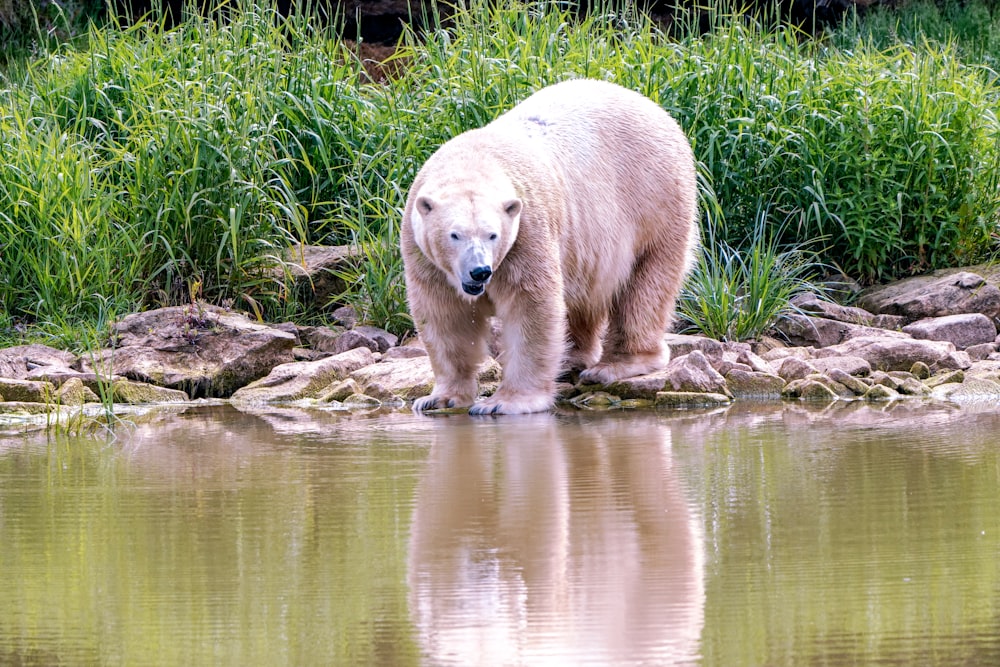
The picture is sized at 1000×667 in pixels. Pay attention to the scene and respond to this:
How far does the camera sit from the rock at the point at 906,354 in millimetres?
6031

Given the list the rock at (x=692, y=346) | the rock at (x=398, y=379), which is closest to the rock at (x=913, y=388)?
the rock at (x=692, y=346)

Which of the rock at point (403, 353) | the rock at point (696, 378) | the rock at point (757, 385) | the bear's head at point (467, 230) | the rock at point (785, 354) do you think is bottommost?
the rock at point (403, 353)

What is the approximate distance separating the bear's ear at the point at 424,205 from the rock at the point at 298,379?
1.25m

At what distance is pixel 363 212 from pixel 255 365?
1.40 metres

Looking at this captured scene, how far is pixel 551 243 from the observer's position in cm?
560

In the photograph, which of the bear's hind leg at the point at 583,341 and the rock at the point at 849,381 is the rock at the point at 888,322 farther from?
the bear's hind leg at the point at 583,341

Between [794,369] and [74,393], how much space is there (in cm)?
313

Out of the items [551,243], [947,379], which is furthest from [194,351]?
[947,379]

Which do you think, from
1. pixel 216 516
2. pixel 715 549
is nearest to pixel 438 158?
pixel 216 516

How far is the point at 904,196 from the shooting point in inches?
303

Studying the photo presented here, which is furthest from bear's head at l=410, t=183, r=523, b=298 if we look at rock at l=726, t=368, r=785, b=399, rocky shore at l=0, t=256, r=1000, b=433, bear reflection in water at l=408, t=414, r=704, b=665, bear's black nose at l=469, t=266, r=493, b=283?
rock at l=726, t=368, r=785, b=399

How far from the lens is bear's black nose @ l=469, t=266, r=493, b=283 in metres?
5.01

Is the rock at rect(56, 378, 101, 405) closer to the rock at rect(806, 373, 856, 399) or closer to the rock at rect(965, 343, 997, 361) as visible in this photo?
the rock at rect(806, 373, 856, 399)

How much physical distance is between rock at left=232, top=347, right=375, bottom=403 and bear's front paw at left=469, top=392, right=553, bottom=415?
90 cm
